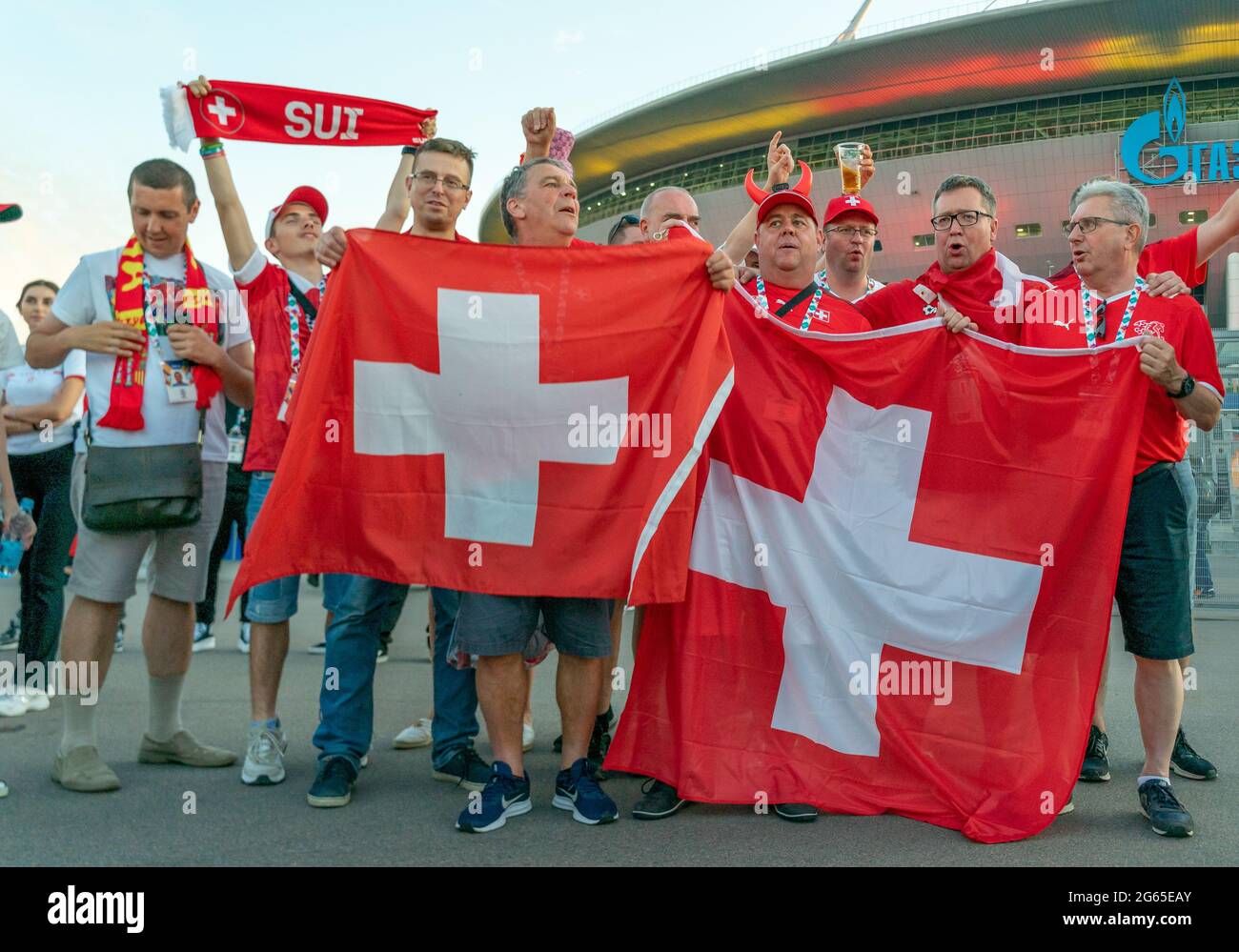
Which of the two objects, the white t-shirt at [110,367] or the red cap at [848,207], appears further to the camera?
the red cap at [848,207]

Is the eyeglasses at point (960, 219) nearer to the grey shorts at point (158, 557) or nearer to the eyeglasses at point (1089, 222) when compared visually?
the eyeglasses at point (1089, 222)

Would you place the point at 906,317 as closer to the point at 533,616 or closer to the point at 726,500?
the point at 726,500

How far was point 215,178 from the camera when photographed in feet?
11.6

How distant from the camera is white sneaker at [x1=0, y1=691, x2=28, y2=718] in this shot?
14.3 feet

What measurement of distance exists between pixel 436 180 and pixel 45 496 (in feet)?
8.44

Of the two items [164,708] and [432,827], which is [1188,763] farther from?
[164,708]

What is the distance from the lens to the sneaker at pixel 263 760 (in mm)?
3367

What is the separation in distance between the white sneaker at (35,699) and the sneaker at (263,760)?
1661 mm

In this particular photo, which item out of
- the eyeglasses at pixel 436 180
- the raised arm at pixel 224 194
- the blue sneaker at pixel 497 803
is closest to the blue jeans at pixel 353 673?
the blue sneaker at pixel 497 803

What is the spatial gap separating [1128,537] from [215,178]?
3334 millimetres

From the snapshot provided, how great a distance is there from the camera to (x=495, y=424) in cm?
315

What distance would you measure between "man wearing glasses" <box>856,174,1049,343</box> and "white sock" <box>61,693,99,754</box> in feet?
10.0

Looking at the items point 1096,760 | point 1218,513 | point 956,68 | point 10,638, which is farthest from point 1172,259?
point 956,68

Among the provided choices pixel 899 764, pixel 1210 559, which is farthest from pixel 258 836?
pixel 1210 559
